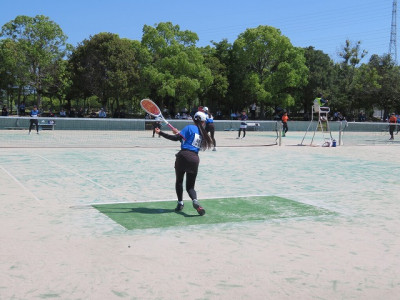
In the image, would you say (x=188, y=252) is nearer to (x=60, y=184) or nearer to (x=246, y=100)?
(x=60, y=184)

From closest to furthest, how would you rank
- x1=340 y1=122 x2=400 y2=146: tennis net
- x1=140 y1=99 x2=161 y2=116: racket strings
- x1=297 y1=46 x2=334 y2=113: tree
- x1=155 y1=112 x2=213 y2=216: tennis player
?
x1=155 y1=112 x2=213 y2=216: tennis player < x1=140 y1=99 x2=161 y2=116: racket strings < x1=340 y1=122 x2=400 y2=146: tennis net < x1=297 y1=46 x2=334 y2=113: tree

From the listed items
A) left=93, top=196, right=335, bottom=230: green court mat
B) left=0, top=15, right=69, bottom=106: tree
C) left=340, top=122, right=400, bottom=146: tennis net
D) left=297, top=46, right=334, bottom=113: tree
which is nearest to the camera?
left=93, top=196, right=335, bottom=230: green court mat

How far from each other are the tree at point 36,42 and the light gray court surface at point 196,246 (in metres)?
41.6

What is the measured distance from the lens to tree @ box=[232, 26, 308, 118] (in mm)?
60344

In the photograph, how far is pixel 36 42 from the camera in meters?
52.4

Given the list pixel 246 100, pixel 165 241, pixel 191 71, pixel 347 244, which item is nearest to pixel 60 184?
pixel 165 241

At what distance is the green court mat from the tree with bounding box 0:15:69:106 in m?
46.5

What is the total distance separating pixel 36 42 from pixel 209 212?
157 ft

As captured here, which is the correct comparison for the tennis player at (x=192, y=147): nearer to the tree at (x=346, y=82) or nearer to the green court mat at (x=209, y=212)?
the green court mat at (x=209, y=212)

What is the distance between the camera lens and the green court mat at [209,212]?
8.50m

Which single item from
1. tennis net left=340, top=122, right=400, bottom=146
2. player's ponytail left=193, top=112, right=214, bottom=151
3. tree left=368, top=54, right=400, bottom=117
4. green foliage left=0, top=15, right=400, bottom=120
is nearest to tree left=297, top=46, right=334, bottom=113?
green foliage left=0, top=15, right=400, bottom=120

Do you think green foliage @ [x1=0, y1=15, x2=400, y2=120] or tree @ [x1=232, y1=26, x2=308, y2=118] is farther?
tree @ [x1=232, y1=26, x2=308, y2=118]

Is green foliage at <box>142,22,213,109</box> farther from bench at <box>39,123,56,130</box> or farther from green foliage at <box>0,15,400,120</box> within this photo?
bench at <box>39,123,56,130</box>

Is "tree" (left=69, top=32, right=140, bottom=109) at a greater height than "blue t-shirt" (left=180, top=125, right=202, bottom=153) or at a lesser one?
greater
